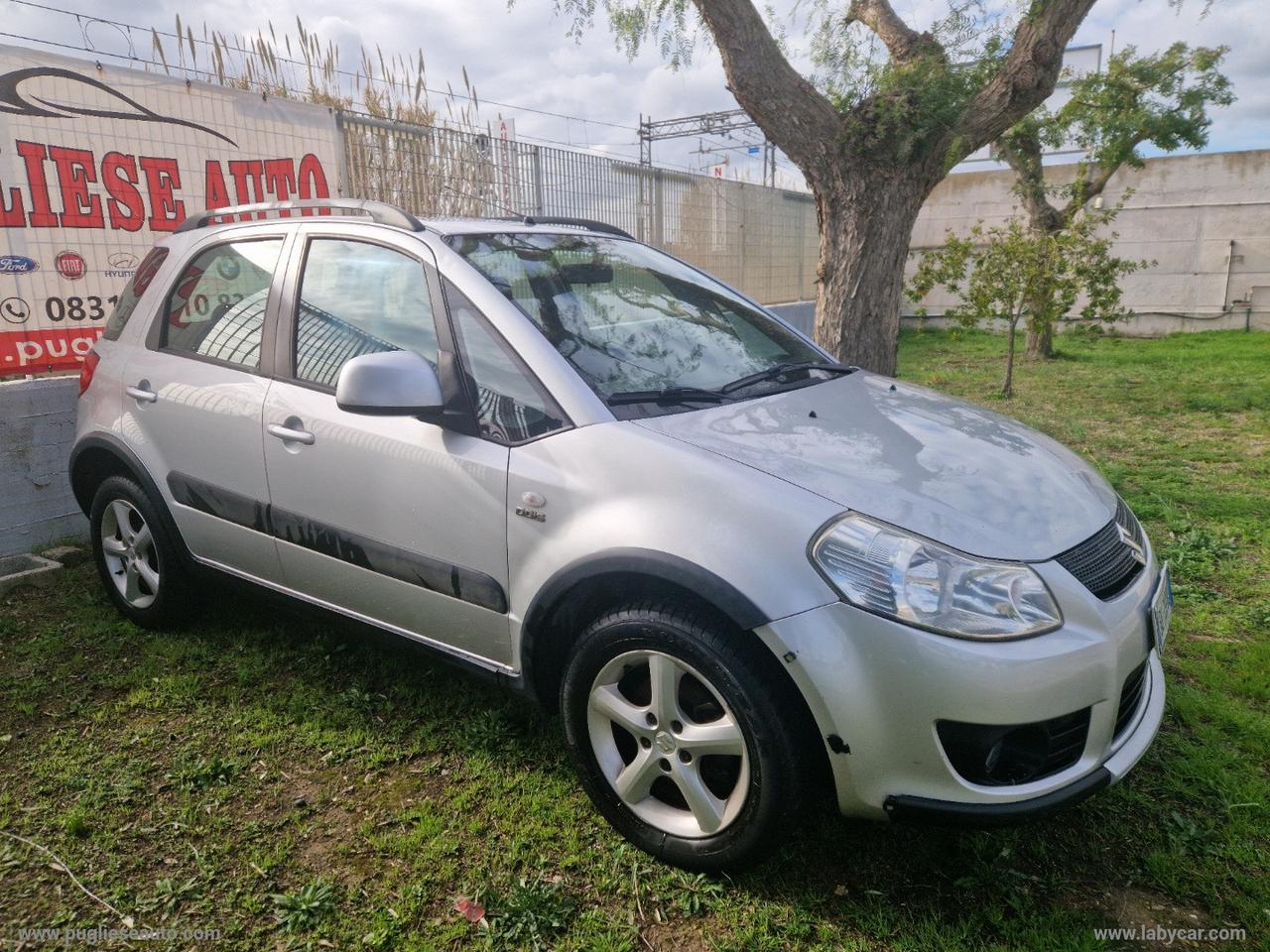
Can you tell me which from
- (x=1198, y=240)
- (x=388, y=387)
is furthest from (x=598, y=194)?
→ (x=1198, y=240)

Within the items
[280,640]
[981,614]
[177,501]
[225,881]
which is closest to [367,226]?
[177,501]

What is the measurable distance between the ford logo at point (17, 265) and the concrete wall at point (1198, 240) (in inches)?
556

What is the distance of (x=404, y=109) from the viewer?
7.52 m

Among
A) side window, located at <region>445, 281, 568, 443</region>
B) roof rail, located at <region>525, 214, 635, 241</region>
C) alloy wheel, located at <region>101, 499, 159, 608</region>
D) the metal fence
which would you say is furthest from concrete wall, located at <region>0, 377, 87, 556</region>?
side window, located at <region>445, 281, 568, 443</region>

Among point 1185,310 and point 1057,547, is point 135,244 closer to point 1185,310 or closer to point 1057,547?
point 1057,547

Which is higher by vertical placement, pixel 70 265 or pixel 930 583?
pixel 70 265

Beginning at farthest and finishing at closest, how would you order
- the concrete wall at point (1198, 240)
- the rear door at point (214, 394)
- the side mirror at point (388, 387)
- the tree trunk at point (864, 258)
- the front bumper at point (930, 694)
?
the concrete wall at point (1198, 240), the tree trunk at point (864, 258), the rear door at point (214, 394), the side mirror at point (388, 387), the front bumper at point (930, 694)

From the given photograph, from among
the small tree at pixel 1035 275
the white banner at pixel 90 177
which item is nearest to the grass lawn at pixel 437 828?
the white banner at pixel 90 177

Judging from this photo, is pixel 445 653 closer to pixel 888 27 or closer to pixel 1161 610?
pixel 1161 610

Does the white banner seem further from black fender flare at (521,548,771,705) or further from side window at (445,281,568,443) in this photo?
black fender flare at (521,548,771,705)

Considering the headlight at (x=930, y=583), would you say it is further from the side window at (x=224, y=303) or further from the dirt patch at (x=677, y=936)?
the side window at (x=224, y=303)

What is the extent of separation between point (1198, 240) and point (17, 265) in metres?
17.8

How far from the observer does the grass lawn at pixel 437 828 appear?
2172mm

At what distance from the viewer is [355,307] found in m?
2.94
